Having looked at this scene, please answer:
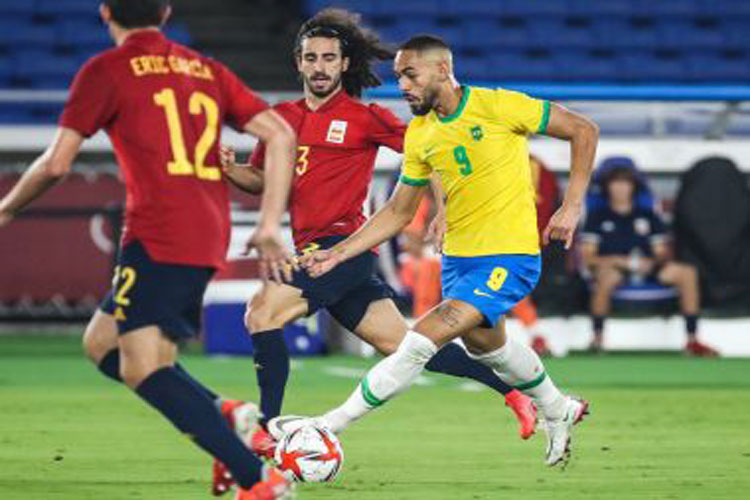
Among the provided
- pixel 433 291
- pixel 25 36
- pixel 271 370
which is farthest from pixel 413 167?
pixel 25 36

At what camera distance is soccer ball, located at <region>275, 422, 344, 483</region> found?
6.95 meters

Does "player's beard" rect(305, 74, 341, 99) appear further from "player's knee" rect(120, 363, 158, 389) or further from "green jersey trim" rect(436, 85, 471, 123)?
"player's knee" rect(120, 363, 158, 389)

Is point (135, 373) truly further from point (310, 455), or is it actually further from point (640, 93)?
point (640, 93)

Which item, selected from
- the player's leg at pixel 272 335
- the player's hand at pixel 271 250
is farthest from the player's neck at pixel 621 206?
the player's hand at pixel 271 250

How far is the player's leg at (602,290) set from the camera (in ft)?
45.9

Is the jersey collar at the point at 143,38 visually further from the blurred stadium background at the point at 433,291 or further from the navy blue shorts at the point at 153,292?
the blurred stadium background at the point at 433,291

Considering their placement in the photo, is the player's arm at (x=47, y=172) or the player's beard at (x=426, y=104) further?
the player's beard at (x=426, y=104)

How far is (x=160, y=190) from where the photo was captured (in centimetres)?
561

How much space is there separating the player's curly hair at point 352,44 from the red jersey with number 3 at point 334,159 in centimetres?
15

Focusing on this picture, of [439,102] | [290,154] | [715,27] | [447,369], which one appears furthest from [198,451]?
[715,27]

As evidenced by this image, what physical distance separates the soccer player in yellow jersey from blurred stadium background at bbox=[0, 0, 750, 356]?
21.7ft

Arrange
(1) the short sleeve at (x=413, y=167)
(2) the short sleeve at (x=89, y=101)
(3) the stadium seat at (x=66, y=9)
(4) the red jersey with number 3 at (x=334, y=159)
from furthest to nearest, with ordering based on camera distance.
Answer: (3) the stadium seat at (x=66, y=9) → (4) the red jersey with number 3 at (x=334, y=159) → (1) the short sleeve at (x=413, y=167) → (2) the short sleeve at (x=89, y=101)

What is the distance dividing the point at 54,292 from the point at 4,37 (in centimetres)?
422

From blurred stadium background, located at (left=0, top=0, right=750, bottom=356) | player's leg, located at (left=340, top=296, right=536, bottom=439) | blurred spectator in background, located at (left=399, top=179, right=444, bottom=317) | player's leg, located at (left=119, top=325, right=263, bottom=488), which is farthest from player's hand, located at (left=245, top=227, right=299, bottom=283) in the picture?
blurred stadium background, located at (left=0, top=0, right=750, bottom=356)
